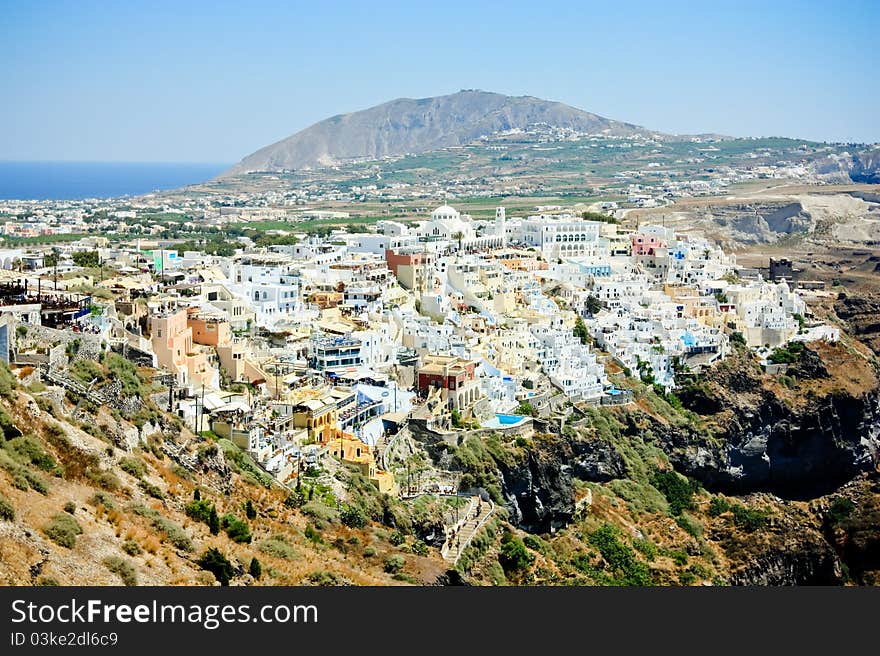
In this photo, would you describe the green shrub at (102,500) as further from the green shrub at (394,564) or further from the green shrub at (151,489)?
the green shrub at (394,564)

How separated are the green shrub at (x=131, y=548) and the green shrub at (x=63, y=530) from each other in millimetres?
388

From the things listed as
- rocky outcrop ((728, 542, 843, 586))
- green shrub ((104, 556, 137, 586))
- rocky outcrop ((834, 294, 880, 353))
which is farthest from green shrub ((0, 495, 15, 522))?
rocky outcrop ((834, 294, 880, 353))

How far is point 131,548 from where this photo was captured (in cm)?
991

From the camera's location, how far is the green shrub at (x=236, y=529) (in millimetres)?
11618

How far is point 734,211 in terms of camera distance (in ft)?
218

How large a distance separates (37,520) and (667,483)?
1572 centimetres

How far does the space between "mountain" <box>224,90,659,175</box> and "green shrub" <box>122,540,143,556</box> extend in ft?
396

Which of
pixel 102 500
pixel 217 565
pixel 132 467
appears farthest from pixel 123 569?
pixel 132 467

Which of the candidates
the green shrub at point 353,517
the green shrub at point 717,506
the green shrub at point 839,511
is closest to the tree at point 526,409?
the green shrub at point 717,506

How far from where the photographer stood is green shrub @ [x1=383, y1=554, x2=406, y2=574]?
13.0 m

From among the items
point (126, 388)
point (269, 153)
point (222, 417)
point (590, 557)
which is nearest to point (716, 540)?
point (590, 557)

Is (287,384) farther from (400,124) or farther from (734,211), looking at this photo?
(400,124)

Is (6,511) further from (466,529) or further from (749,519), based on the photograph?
(749,519)

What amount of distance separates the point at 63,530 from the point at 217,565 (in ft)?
4.78
